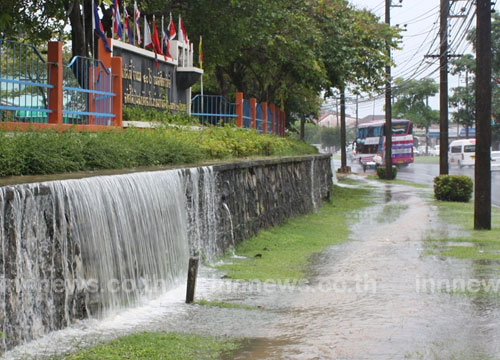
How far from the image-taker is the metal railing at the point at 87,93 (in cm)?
1134

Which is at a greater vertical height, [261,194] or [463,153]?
[463,153]

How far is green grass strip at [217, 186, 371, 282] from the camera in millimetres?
10454

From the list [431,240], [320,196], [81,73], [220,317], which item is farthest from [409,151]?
[220,317]

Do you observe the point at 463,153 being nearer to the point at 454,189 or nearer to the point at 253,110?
the point at 454,189

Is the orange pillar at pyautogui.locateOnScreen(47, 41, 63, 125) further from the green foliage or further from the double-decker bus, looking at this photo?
the double-decker bus

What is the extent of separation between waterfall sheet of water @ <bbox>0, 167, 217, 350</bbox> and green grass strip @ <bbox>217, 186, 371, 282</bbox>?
1132mm

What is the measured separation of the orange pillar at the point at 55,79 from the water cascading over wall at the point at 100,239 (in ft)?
6.42

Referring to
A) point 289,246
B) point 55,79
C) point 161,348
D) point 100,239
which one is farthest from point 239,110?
point 161,348

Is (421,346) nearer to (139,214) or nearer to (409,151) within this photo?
(139,214)

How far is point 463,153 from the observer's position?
55.0m

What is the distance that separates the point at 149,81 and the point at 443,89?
618 inches

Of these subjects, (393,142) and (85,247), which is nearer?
(85,247)

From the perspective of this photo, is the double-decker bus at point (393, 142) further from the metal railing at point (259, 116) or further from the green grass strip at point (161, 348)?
the green grass strip at point (161, 348)

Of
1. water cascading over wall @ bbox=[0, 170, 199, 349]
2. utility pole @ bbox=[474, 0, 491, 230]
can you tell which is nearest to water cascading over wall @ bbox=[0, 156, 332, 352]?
water cascading over wall @ bbox=[0, 170, 199, 349]
